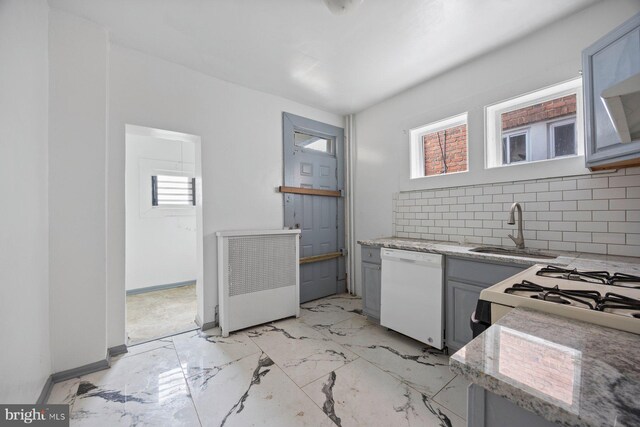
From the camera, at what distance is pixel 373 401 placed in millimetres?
1519

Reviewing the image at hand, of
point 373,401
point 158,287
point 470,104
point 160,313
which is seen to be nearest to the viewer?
point 373,401

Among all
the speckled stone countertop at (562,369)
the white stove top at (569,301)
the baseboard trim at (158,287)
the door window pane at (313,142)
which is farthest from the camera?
the baseboard trim at (158,287)

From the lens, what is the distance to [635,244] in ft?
5.20

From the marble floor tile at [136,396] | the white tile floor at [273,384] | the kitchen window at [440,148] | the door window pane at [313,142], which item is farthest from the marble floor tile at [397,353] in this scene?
the door window pane at [313,142]

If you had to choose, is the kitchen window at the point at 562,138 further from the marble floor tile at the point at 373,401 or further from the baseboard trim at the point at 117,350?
the baseboard trim at the point at 117,350

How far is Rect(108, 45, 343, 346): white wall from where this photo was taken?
79.3 inches

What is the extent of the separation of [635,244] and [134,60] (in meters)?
3.95

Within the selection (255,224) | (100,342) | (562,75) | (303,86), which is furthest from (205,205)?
(562,75)

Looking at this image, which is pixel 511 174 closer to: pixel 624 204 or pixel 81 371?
pixel 624 204

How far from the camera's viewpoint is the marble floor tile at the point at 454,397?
1.45 meters

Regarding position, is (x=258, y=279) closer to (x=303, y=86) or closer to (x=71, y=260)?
(x=71, y=260)

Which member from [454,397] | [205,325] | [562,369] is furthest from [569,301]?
[205,325]

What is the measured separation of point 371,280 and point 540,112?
2.07m

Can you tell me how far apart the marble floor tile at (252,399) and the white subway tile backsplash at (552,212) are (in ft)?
6.38
